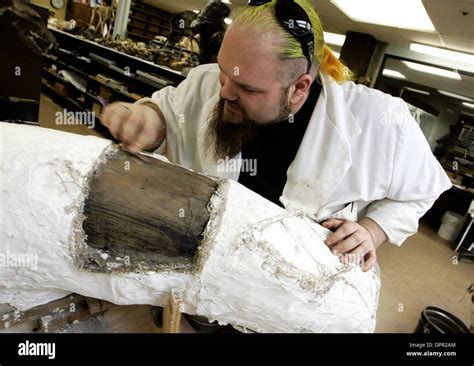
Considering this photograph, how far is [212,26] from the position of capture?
211 cm

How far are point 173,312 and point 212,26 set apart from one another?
194 centimetres

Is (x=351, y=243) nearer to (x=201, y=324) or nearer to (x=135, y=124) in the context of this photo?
(x=201, y=324)

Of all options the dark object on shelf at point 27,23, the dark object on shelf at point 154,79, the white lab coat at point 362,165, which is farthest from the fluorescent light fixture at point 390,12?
the dark object on shelf at point 27,23

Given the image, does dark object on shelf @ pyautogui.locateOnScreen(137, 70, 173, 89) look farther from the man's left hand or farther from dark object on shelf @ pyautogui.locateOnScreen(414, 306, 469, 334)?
dark object on shelf @ pyautogui.locateOnScreen(414, 306, 469, 334)

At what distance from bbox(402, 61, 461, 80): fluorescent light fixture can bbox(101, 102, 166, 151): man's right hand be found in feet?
15.8

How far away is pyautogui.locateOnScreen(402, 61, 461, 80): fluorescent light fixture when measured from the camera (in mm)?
4491

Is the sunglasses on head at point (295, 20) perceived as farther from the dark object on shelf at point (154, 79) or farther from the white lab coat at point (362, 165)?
the dark object on shelf at point (154, 79)

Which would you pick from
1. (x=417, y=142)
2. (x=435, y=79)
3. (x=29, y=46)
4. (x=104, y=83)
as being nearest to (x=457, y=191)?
(x=435, y=79)

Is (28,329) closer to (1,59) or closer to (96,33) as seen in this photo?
(1,59)

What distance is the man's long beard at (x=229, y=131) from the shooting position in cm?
89

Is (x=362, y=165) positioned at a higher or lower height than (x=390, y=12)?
lower

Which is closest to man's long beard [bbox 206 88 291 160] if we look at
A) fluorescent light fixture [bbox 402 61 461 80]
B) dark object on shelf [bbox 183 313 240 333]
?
dark object on shelf [bbox 183 313 240 333]

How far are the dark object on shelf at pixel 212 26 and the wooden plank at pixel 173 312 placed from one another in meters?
1.80

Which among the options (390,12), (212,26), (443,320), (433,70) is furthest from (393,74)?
(443,320)
